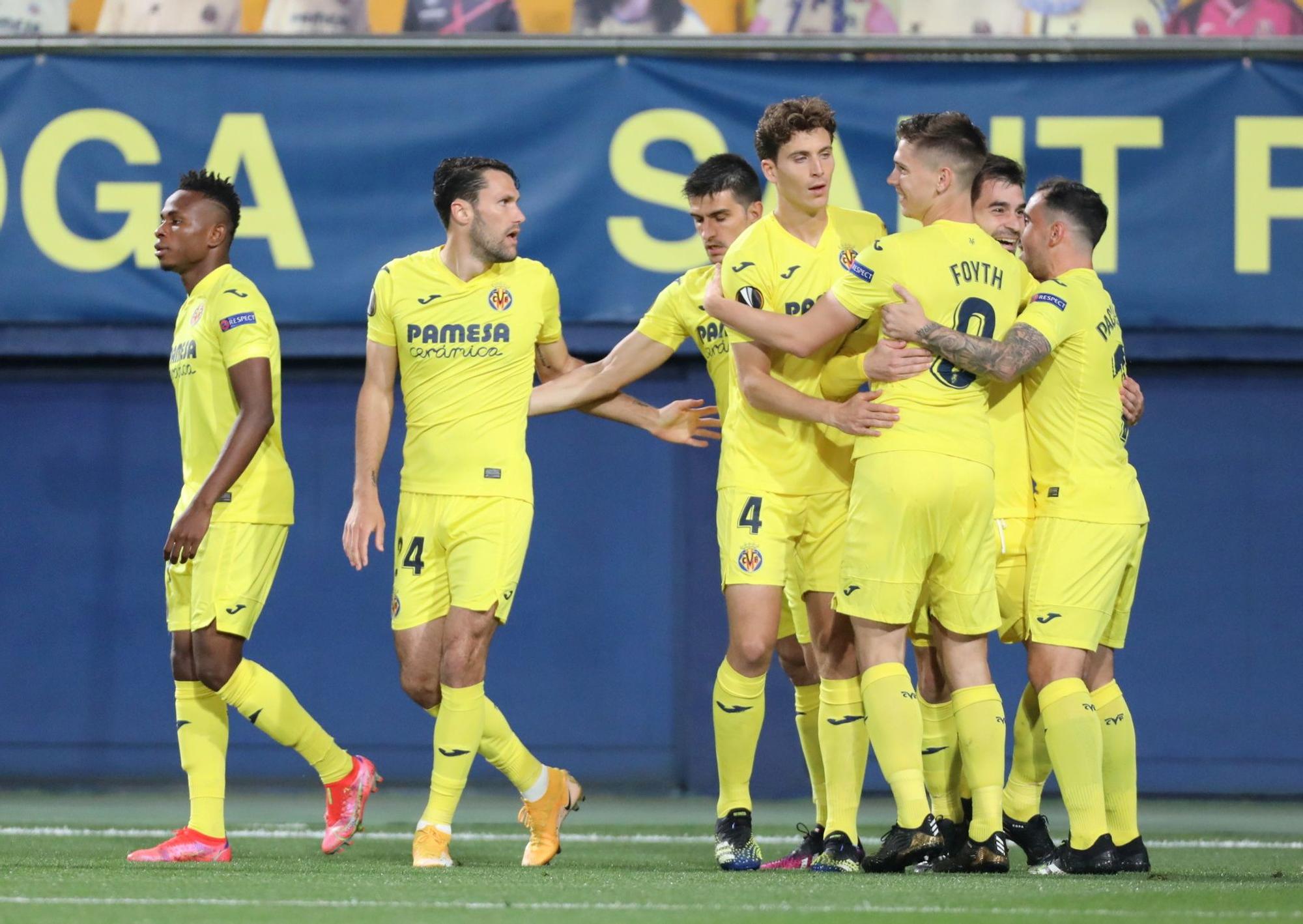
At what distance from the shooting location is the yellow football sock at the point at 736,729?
567cm

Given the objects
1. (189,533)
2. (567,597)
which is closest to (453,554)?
(189,533)

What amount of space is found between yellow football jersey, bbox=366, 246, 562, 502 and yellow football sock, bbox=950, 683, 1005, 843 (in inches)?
64.8

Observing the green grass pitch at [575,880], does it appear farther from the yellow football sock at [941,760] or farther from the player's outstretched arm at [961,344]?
the player's outstretched arm at [961,344]

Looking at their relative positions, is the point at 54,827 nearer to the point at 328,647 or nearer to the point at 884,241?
the point at 328,647

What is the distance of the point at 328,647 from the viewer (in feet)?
29.3

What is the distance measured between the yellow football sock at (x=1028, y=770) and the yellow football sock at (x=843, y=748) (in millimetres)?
561

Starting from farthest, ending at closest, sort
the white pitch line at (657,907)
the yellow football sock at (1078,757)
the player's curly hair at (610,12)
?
the player's curly hair at (610,12), the yellow football sock at (1078,757), the white pitch line at (657,907)

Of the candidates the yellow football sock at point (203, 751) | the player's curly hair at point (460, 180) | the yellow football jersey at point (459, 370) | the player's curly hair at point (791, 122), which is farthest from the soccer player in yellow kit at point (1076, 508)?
the yellow football sock at point (203, 751)

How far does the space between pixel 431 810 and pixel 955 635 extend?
1767 mm

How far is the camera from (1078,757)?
5168 mm

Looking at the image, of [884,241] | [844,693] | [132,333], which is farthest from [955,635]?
[132,333]

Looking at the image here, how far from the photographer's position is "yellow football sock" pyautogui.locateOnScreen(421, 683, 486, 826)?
18.6ft

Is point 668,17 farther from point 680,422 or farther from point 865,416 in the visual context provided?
point 865,416

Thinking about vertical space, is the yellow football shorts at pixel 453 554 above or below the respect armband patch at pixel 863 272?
below
